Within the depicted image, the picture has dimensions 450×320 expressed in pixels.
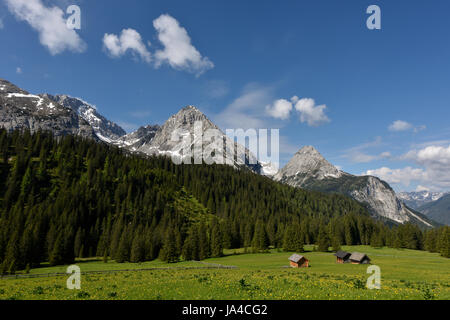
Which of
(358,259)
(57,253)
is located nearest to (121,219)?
(57,253)

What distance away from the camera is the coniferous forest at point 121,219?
8481 centimetres

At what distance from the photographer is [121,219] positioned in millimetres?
115438

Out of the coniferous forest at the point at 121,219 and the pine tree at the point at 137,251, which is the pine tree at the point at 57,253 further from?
the pine tree at the point at 137,251

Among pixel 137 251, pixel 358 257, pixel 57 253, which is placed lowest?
pixel 137 251

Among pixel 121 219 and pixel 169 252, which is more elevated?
pixel 121 219

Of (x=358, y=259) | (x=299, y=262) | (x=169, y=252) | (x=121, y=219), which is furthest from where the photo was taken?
(x=121, y=219)

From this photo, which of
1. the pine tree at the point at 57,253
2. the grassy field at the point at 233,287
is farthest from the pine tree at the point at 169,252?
the grassy field at the point at 233,287

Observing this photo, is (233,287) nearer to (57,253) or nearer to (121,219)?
(57,253)

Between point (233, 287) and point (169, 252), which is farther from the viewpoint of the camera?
point (169, 252)

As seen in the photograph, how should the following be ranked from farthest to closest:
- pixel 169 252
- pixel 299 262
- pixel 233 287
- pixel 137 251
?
pixel 137 251 → pixel 169 252 → pixel 299 262 → pixel 233 287

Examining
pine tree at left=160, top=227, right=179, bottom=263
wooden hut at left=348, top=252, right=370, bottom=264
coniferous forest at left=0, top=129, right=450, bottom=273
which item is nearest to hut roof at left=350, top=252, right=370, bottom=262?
wooden hut at left=348, top=252, right=370, bottom=264
